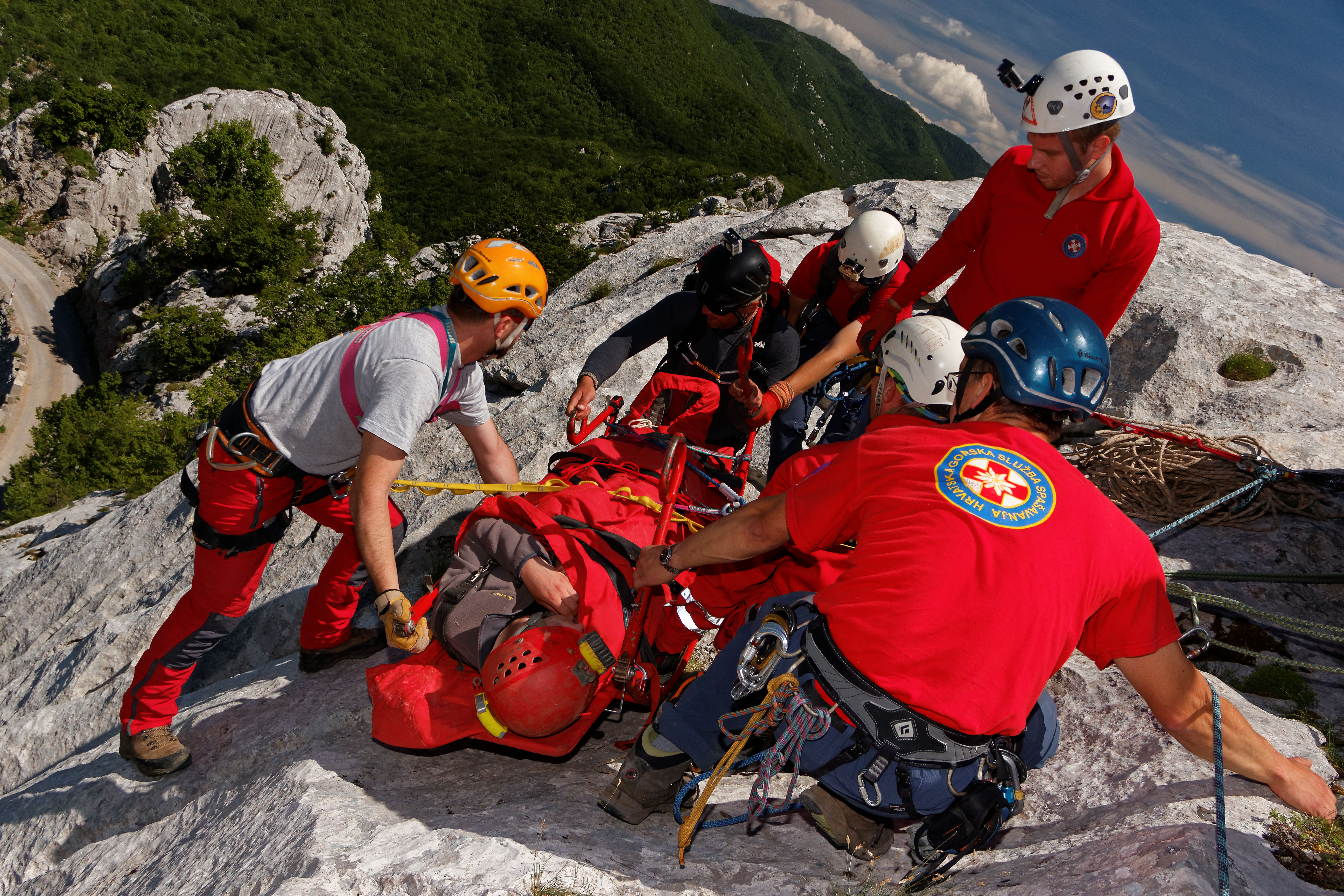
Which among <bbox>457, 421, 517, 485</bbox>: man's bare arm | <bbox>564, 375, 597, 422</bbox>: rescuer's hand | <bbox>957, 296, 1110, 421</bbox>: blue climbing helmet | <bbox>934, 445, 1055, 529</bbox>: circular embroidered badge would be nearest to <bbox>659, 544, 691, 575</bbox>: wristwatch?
<bbox>934, 445, 1055, 529</bbox>: circular embroidered badge

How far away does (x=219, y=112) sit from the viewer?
3022 inches

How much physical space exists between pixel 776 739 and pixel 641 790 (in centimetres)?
73

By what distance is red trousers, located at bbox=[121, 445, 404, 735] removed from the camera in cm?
398

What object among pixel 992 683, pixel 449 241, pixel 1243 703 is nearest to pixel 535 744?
pixel 992 683

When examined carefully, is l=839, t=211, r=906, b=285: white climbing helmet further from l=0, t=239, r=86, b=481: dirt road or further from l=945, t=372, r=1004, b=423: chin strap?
l=0, t=239, r=86, b=481: dirt road

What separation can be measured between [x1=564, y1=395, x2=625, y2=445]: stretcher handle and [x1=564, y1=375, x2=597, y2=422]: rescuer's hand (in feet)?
0.11

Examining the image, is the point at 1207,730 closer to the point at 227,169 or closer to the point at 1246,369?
the point at 1246,369

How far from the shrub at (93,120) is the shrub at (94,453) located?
45.4 m

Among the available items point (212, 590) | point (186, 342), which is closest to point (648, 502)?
point (212, 590)

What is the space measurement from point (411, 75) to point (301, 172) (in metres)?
65.5

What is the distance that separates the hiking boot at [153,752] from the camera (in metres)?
4.05

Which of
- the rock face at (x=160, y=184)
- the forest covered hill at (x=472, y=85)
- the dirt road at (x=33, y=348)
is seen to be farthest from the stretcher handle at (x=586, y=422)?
the rock face at (x=160, y=184)

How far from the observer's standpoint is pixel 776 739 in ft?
9.16

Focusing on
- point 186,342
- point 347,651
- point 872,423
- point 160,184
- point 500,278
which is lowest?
point 160,184
